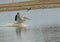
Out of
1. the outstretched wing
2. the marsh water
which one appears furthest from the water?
the outstretched wing

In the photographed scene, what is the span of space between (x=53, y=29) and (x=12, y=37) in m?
1.53

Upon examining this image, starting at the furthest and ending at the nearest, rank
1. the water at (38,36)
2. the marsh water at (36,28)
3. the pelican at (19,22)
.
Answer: the pelican at (19,22)
the marsh water at (36,28)
the water at (38,36)

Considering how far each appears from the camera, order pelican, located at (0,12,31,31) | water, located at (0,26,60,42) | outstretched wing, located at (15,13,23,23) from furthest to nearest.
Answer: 1. outstretched wing, located at (15,13,23,23)
2. pelican, located at (0,12,31,31)
3. water, located at (0,26,60,42)

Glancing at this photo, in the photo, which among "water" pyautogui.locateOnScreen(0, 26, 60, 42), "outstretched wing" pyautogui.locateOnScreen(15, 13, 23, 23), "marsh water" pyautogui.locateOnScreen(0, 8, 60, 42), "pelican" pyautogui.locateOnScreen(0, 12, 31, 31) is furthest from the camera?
"outstretched wing" pyautogui.locateOnScreen(15, 13, 23, 23)

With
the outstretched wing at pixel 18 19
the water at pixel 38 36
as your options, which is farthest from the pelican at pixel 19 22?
the water at pixel 38 36

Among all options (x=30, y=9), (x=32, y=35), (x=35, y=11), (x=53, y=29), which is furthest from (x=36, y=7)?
(x=32, y=35)

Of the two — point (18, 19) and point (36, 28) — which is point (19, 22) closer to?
point (18, 19)

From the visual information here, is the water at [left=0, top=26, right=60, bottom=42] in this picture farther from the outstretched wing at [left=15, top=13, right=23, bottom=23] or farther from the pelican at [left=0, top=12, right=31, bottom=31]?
the outstretched wing at [left=15, top=13, right=23, bottom=23]

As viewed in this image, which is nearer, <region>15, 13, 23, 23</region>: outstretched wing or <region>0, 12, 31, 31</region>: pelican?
<region>0, 12, 31, 31</region>: pelican

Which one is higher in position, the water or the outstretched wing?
the outstretched wing

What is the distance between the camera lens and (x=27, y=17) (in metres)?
12.9

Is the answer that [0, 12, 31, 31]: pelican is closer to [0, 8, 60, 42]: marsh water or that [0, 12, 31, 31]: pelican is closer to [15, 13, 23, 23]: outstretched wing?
[15, 13, 23, 23]: outstretched wing

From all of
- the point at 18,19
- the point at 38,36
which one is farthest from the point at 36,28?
the point at 38,36

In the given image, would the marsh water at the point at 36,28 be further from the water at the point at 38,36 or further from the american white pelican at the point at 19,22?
the american white pelican at the point at 19,22
